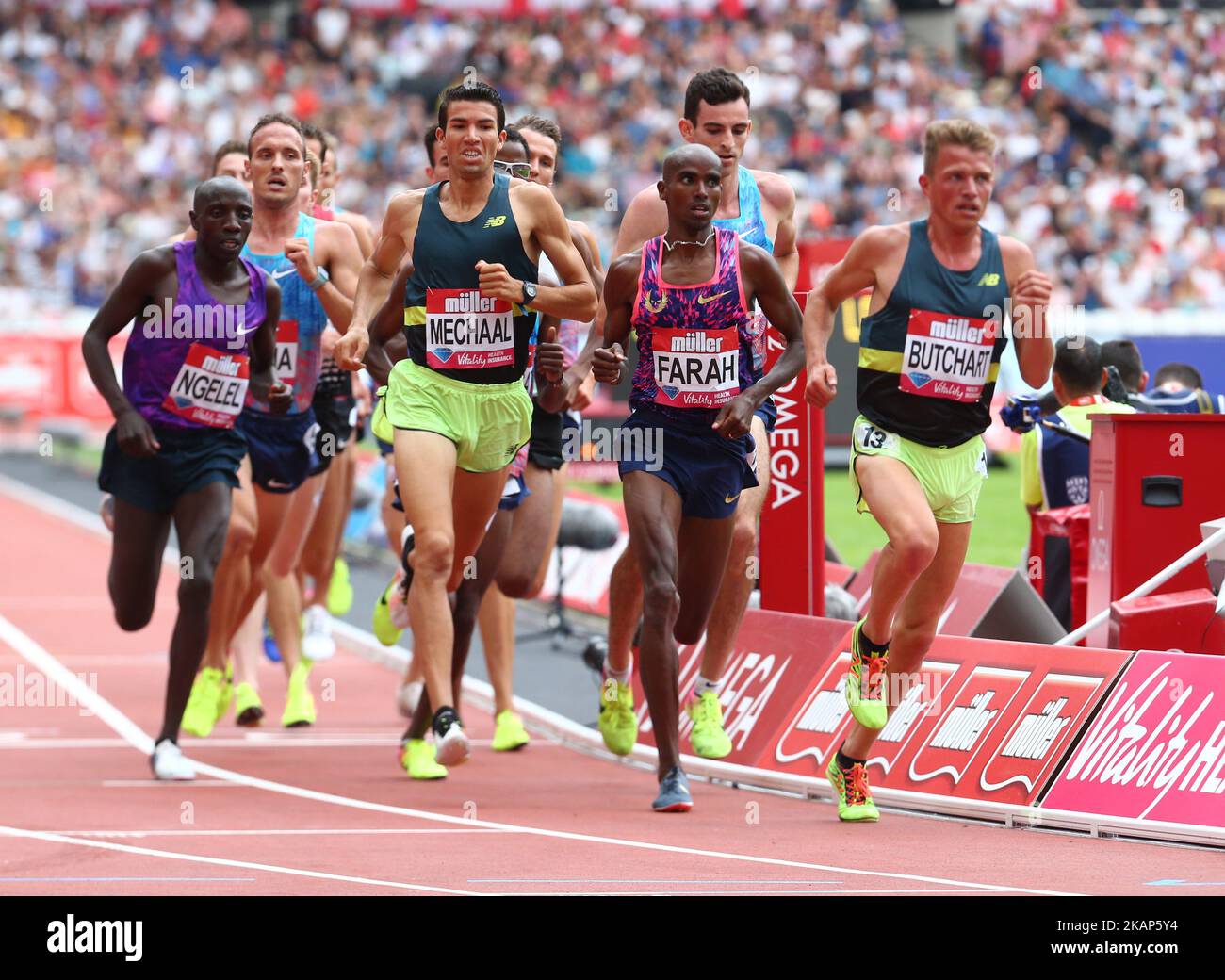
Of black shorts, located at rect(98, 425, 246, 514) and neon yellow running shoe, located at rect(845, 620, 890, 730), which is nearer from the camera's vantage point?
neon yellow running shoe, located at rect(845, 620, 890, 730)

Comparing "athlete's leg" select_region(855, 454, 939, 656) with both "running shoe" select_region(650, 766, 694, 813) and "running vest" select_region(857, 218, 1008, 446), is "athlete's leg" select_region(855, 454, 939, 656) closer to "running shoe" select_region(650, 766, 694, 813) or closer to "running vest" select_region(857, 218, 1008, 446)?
"running vest" select_region(857, 218, 1008, 446)

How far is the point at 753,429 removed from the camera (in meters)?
9.71

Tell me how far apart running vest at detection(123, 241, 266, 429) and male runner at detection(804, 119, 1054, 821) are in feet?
9.05

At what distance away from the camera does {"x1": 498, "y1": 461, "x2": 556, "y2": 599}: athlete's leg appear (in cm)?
1050

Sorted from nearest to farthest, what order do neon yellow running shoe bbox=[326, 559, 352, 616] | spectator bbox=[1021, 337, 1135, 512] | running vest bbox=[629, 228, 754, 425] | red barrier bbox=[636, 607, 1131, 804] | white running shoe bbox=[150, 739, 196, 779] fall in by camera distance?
red barrier bbox=[636, 607, 1131, 804] → running vest bbox=[629, 228, 754, 425] → white running shoe bbox=[150, 739, 196, 779] → spectator bbox=[1021, 337, 1135, 512] → neon yellow running shoe bbox=[326, 559, 352, 616]

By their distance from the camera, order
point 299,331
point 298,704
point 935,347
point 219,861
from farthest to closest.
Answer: point 298,704 → point 299,331 → point 935,347 → point 219,861

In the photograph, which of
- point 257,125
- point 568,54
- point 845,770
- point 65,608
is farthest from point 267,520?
point 568,54

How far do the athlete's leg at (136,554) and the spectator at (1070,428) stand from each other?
14.3 ft

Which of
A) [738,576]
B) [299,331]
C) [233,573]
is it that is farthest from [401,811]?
[299,331]

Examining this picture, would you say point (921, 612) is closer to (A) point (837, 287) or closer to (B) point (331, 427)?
(A) point (837, 287)

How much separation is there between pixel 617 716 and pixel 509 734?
5.15 ft

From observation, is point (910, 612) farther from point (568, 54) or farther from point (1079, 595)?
point (568, 54)

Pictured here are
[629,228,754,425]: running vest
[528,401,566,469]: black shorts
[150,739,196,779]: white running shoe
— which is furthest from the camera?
[528,401,566,469]: black shorts

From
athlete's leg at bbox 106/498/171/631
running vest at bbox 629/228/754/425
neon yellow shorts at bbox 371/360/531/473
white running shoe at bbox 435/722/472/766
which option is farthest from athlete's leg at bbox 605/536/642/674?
athlete's leg at bbox 106/498/171/631
